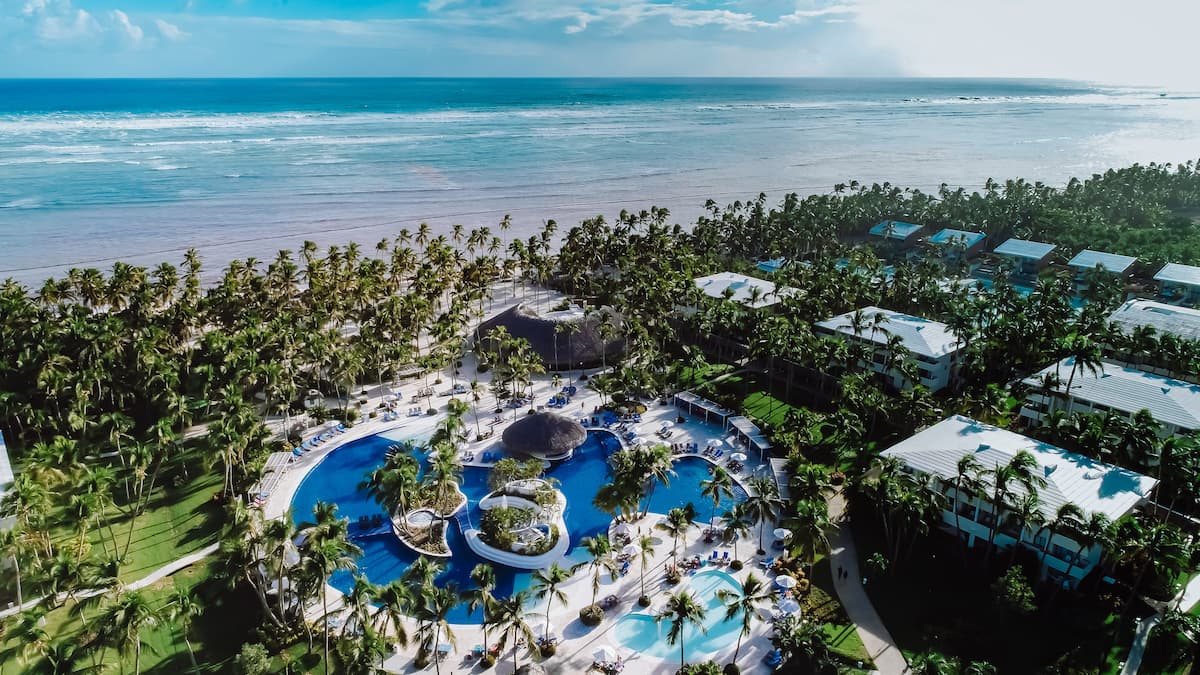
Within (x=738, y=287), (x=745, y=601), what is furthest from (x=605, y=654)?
(x=738, y=287)

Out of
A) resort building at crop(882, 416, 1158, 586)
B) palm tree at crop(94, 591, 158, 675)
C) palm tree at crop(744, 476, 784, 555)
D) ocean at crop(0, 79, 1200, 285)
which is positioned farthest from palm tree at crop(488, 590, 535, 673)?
ocean at crop(0, 79, 1200, 285)

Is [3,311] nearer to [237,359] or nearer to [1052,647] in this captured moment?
[237,359]

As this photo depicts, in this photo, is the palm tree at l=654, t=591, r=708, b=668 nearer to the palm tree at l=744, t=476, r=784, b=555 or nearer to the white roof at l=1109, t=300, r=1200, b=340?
the palm tree at l=744, t=476, r=784, b=555

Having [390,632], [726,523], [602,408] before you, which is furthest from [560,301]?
[390,632]

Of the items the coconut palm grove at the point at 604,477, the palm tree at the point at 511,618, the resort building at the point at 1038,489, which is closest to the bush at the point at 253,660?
the coconut palm grove at the point at 604,477

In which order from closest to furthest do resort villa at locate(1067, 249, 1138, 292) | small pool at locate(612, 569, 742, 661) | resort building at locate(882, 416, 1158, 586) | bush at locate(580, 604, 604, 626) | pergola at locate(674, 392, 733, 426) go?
small pool at locate(612, 569, 742, 661) → bush at locate(580, 604, 604, 626) → resort building at locate(882, 416, 1158, 586) → pergola at locate(674, 392, 733, 426) → resort villa at locate(1067, 249, 1138, 292)

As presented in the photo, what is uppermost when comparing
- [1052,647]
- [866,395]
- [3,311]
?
[3,311]
